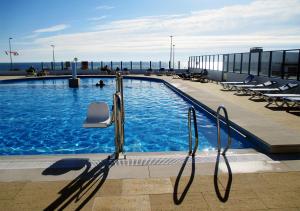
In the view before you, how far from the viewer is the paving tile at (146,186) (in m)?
3.55

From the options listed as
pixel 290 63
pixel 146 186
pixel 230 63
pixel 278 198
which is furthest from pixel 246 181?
pixel 230 63

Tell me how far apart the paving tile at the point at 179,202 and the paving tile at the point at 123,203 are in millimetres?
96

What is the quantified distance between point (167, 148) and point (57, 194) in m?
4.10

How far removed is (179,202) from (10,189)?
2.23m

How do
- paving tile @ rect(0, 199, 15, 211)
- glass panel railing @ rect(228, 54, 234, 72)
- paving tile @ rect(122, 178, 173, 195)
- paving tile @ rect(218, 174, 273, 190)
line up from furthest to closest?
glass panel railing @ rect(228, 54, 234, 72) < paving tile @ rect(218, 174, 273, 190) < paving tile @ rect(122, 178, 173, 195) < paving tile @ rect(0, 199, 15, 211)

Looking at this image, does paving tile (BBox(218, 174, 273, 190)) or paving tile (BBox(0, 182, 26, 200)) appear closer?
paving tile (BBox(0, 182, 26, 200))

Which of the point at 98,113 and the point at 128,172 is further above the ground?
the point at 98,113

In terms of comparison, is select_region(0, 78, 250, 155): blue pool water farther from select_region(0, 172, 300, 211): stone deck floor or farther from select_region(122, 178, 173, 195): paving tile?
select_region(122, 178, 173, 195): paving tile

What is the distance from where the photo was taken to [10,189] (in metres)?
3.59

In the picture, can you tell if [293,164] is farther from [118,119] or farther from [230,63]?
[230,63]

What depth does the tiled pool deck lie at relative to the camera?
3.26 m

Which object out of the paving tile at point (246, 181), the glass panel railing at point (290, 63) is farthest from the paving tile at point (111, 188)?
the glass panel railing at point (290, 63)

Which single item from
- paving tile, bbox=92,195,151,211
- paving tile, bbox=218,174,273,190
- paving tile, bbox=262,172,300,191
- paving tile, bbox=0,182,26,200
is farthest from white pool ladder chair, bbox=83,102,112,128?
paving tile, bbox=262,172,300,191

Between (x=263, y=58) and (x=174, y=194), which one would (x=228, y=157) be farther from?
(x=263, y=58)
